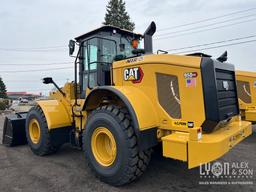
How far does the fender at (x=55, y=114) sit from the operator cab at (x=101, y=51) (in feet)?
2.27

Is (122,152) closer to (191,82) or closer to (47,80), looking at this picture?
(191,82)

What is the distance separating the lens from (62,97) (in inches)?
226

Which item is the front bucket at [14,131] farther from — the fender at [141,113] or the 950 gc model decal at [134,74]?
the 950 gc model decal at [134,74]

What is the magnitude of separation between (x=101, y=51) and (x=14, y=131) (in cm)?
342

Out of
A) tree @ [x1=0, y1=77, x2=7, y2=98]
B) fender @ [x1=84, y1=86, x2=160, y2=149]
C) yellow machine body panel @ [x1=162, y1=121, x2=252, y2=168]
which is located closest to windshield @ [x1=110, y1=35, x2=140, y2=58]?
fender @ [x1=84, y1=86, x2=160, y2=149]

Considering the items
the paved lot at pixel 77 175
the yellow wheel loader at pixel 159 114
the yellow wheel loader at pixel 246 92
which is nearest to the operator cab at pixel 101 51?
the yellow wheel loader at pixel 159 114

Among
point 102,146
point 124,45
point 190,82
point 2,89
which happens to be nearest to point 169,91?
point 190,82

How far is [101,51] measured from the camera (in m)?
4.87

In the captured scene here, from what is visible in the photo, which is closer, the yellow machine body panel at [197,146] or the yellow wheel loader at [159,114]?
the yellow machine body panel at [197,146]

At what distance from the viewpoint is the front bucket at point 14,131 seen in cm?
632

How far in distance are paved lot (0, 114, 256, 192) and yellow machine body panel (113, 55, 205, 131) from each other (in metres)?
0.98

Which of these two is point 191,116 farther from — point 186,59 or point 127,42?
point 127,42

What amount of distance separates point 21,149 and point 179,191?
173 inches

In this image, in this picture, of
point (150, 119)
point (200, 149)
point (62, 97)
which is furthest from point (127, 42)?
point (200, 149)
